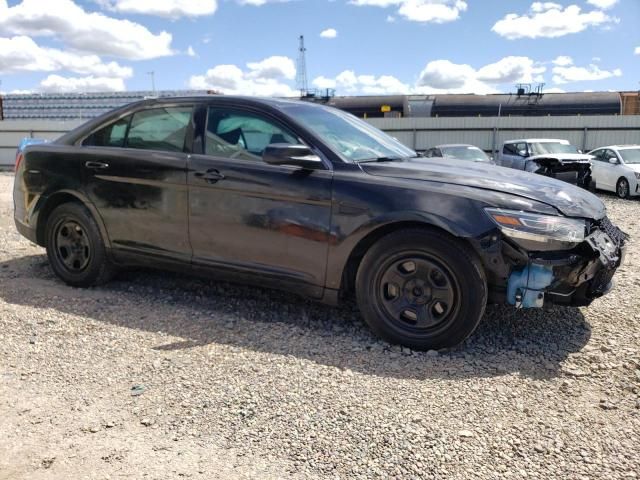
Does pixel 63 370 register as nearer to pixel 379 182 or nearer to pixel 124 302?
pixel 124 302

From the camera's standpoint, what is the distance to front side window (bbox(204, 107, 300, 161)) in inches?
158

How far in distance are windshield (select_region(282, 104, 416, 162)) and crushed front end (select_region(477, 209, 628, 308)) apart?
1181mm

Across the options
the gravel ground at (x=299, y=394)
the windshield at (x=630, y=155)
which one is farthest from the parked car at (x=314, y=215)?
the windshield at (x=630, y=155)

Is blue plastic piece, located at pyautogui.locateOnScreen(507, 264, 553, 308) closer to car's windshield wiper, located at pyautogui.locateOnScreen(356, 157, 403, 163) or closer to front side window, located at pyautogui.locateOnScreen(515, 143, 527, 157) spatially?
car's windshield wiper, located at pyautogui.locateOnScreen(356, 157, 403, 163)

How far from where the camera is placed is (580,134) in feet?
80.8

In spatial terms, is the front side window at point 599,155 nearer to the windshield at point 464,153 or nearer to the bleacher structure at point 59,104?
the windshield at point 464,153

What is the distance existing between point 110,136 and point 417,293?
2.99 m

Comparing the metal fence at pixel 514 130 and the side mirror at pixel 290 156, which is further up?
the metal fence at pixel 514 130

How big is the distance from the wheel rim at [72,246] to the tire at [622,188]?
46.5 ft

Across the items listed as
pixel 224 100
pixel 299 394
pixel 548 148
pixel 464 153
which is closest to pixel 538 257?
pixel 299 394

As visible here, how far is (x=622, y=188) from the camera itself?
575 inches

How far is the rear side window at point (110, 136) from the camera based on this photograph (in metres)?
4.63

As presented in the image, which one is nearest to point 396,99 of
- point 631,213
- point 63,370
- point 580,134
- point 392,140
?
point 580,134

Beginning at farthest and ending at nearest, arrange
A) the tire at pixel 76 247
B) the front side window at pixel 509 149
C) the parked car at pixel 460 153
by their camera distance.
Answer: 1. the front side window at pixel 509 149
2. the parked car at pixel 460 153
3. the tire at pixel 76 247
